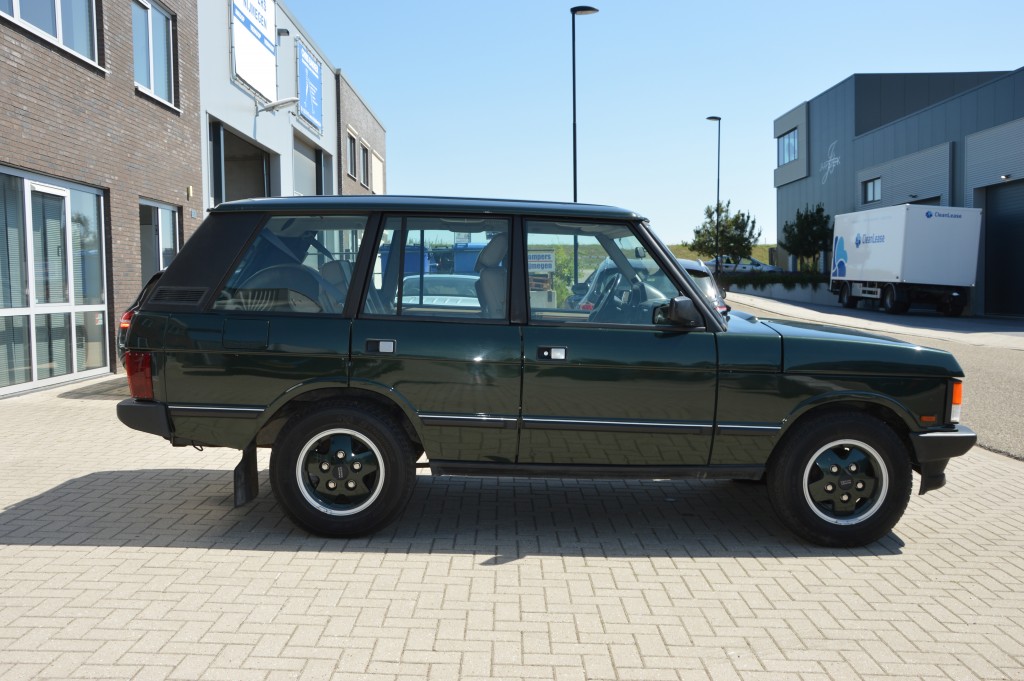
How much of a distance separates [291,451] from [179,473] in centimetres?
219

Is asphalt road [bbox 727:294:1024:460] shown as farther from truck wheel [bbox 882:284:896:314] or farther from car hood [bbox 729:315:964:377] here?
car hood [bbox 729:315:964:377]

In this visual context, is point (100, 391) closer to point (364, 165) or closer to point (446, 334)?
point (446, 334)

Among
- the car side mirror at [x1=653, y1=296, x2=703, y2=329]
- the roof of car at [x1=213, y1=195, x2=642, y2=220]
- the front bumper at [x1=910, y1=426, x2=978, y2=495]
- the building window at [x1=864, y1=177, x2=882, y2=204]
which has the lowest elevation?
the front bumper at [x1=910, y1=426, x2=978, y2=495]

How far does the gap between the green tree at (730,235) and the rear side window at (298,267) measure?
2257 inches

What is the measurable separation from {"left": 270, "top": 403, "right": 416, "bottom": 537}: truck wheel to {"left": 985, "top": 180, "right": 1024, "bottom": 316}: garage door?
31.2 m

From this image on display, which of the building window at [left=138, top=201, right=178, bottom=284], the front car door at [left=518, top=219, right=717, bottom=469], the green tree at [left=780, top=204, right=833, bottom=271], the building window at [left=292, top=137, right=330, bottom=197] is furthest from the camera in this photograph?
the green tree at [left=780, top=204, right=833, bottom=271]

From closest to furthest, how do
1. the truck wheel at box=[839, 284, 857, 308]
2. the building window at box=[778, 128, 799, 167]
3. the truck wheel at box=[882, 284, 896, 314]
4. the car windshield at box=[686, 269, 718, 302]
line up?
the car windshield at box=[686, 269, 718, 302]
the truck wheel at box=[882, 284, 896, 314]
the truck wheel at box=[839, 284, 857, 308]
the building window at box=[778, 128, 799, 167]

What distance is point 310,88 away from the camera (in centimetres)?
2452

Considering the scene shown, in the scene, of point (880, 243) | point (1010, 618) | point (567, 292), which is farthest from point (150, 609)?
point (880, 243)

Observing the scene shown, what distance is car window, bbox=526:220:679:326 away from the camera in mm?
5023

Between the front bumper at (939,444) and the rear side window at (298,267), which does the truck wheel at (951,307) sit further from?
the rear side window at (298,267)

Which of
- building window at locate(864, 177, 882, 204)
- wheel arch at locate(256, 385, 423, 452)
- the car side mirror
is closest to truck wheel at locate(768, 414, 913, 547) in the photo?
the car side mirror

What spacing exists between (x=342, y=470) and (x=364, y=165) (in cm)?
3158

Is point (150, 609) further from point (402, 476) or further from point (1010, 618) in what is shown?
point (1010, 618)
